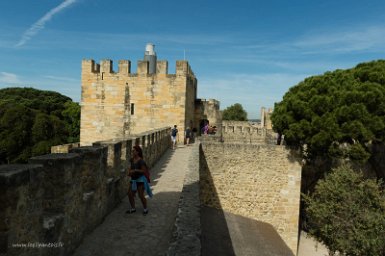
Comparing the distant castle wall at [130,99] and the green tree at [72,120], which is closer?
the distant castle wall at [130,99]

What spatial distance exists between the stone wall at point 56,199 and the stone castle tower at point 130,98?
11512 millimetres

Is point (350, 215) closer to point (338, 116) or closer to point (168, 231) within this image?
point (338, 116)

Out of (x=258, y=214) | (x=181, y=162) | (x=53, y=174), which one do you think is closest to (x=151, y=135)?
(x=181, y=162)

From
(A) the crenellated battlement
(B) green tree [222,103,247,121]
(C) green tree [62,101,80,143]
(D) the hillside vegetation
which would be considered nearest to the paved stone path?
(D) the hillside vegetation

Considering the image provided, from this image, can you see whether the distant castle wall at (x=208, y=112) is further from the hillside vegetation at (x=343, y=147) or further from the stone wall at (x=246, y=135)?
the hillside vegetation at (x=343, y=147)

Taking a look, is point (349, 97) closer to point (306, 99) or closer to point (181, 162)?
point (306, 99)

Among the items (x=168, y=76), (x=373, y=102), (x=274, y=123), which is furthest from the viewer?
(x=168, y=76)

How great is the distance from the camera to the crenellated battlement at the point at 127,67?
18094mm

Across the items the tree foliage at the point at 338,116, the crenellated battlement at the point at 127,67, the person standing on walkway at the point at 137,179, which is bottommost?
the person standing on walkway at the point at 137,179

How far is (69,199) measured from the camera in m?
4.29

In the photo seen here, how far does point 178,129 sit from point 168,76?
3.01 m

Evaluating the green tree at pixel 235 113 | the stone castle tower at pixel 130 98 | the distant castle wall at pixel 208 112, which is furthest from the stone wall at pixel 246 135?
Answer: the green tree at pixel 235 113

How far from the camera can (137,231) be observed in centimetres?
539

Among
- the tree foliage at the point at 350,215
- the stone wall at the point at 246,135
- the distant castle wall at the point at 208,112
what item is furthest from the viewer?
the stone wall at the point at 246,135
